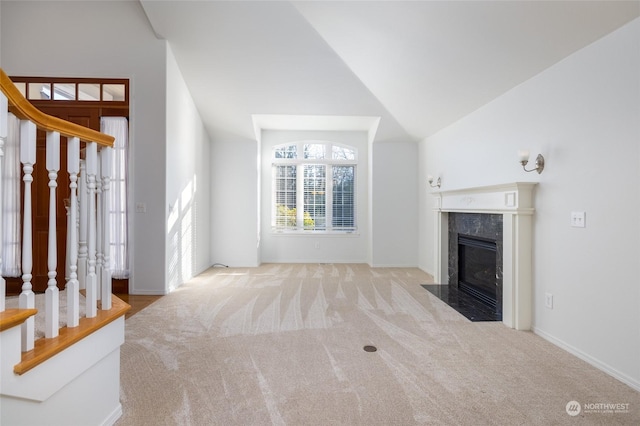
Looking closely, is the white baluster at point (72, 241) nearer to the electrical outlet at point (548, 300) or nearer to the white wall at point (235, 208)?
the electrical outlet at point (548, 300)

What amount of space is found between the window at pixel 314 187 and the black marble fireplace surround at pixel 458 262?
2418mm

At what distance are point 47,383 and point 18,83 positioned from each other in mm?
4600

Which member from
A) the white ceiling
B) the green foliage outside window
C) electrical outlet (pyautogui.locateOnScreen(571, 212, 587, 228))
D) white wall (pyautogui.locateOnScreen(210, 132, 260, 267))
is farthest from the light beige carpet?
the green foliage outside window

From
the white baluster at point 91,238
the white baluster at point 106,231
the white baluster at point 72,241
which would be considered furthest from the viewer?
the white baluster at point 106,231

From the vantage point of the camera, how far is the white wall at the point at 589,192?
1.96 metres

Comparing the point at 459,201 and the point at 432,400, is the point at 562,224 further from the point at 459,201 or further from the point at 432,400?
the point at 432,400

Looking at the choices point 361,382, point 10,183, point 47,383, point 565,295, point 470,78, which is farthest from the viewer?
point 10,183

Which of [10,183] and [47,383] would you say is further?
[10,183]

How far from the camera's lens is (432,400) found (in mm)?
1744

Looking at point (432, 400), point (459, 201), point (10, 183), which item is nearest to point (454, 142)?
point (459, 201)

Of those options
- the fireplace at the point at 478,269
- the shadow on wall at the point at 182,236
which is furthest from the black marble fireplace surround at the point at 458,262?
the shadow on wall at the point at 182,236

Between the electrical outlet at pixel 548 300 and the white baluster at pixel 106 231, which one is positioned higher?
the white baluster at pixel 106 231

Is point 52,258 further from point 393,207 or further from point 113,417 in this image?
point 393,207

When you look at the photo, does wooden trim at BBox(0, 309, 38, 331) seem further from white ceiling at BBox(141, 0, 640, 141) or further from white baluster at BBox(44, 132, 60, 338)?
white ceiling at BBox(141, 0, 640, 141)
